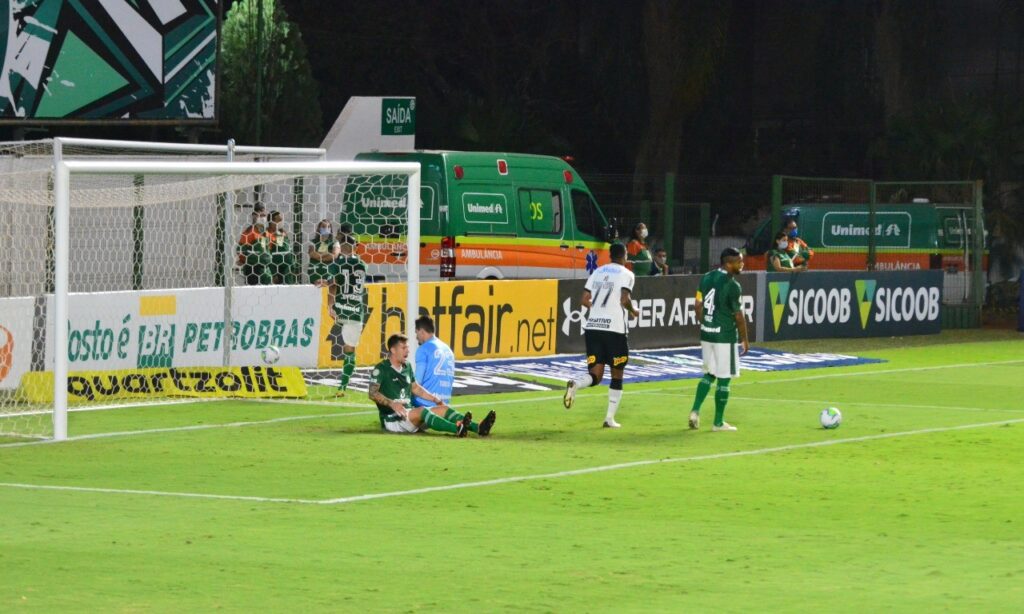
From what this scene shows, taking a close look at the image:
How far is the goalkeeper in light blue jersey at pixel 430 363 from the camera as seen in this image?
1878 cm

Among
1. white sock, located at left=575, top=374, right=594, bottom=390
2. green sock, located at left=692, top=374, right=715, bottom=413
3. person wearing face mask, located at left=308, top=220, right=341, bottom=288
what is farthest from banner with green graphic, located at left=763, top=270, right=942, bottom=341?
green sock, located at left=692, top=374, right=715, bottom=413

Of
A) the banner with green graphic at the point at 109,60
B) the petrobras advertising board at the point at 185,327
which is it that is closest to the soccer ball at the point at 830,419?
the petrobras advertising board at the point at 185,327

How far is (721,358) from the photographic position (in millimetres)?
19453

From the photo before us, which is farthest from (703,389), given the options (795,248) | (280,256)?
(795,248)

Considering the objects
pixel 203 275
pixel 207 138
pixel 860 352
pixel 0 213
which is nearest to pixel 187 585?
pixel 0 213

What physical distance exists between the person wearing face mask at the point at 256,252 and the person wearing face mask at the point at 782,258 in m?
10.7

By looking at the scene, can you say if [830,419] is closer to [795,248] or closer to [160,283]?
[160,283]

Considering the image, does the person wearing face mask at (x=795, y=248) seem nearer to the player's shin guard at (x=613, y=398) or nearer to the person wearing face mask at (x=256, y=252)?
the person wearing face mask at (x=256, y=252)

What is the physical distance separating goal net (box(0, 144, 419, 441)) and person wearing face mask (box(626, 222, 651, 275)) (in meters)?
5.97

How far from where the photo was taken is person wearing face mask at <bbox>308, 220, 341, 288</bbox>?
76.8ft

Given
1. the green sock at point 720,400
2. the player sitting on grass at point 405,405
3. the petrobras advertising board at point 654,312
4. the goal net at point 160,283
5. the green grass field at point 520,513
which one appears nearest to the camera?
the green grass field at point 520,513

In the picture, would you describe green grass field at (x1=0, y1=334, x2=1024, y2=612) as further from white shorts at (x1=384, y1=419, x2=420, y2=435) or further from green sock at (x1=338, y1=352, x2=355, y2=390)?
green sock at (x1=338, y1=352, x2=355, y2=390)

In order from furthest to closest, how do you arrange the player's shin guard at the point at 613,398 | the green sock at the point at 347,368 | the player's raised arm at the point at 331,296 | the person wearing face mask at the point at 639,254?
the person wearing face mask at the point at 639,254 < the player's raised arm at the point at 331,296 < the green sock at the point at 347,368 < the player's shin guard at the point at 613,398

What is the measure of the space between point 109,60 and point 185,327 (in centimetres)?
414
